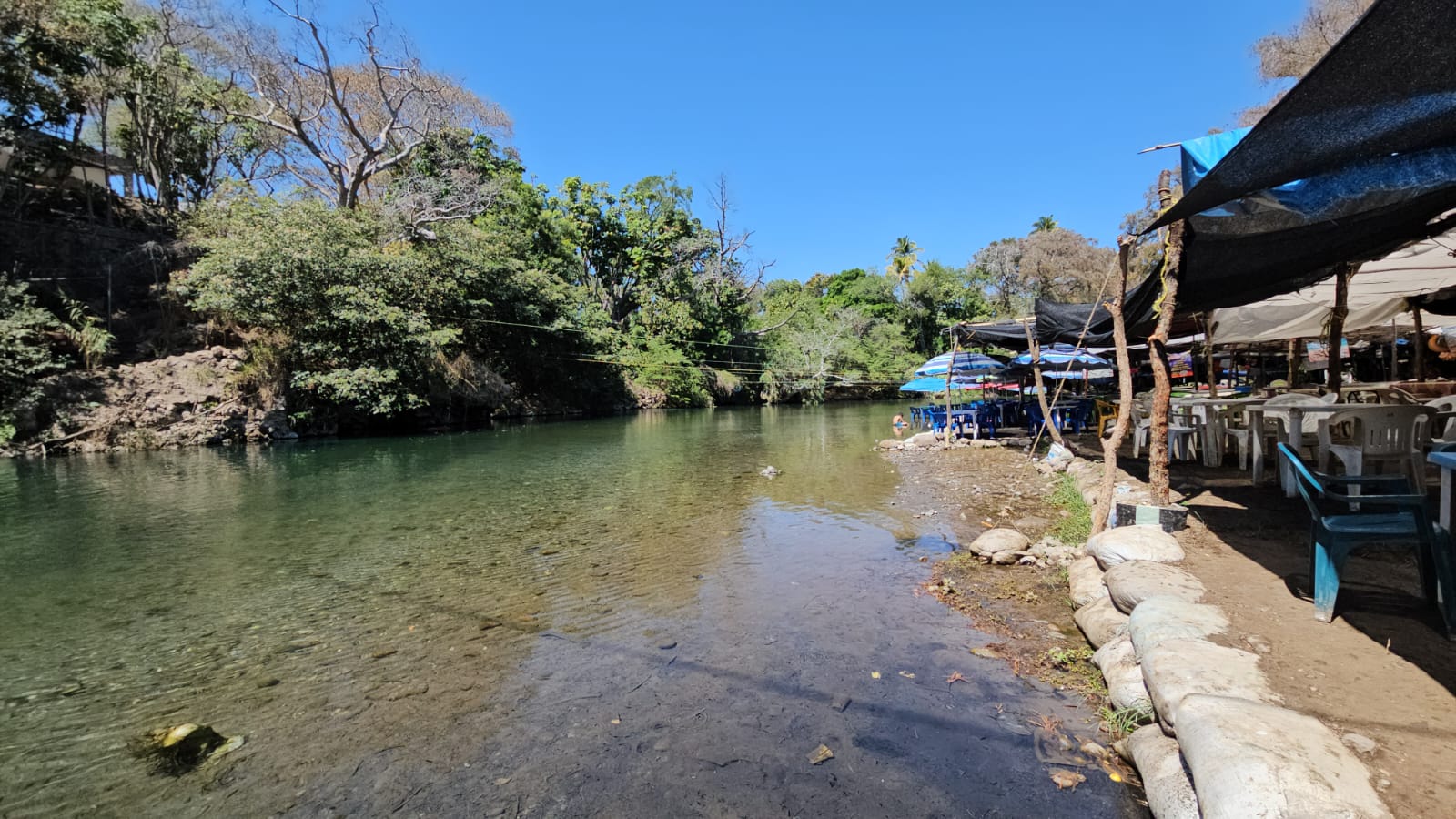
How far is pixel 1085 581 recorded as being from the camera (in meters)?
4.56

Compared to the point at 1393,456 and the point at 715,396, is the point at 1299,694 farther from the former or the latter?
the point at 715,396

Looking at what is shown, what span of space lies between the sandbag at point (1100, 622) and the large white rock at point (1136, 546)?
1.30 feet

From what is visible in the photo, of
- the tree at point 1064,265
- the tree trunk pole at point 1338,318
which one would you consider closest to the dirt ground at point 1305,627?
the tree trunk pole at point 1338,318

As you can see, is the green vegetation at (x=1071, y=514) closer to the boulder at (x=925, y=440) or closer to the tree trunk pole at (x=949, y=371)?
the tree trunk pole at (x=949, y=371)

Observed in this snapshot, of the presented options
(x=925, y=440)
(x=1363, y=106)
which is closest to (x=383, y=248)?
(x=925, y=440)

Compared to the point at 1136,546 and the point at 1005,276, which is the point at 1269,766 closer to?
the point at 1136,546

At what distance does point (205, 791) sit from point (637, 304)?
117 feet

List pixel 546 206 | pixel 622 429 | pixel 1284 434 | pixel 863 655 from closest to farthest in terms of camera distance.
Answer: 1. pixel 863 655
2. pixel 1284 434
3. pixel 622 429
4. pixel 546 206

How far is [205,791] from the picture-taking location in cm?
281

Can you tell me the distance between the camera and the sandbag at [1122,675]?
9.62 ft

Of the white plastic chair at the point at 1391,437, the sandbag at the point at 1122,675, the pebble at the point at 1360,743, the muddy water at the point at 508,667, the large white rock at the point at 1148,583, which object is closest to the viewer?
the pebble at the point at 1360,743

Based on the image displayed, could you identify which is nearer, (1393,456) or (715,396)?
(1393,456)

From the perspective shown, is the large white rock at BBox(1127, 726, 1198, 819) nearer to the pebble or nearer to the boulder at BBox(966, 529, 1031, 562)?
the pebble

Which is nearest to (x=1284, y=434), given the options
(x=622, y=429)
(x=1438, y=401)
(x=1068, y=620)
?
(x=1438, y=401)
